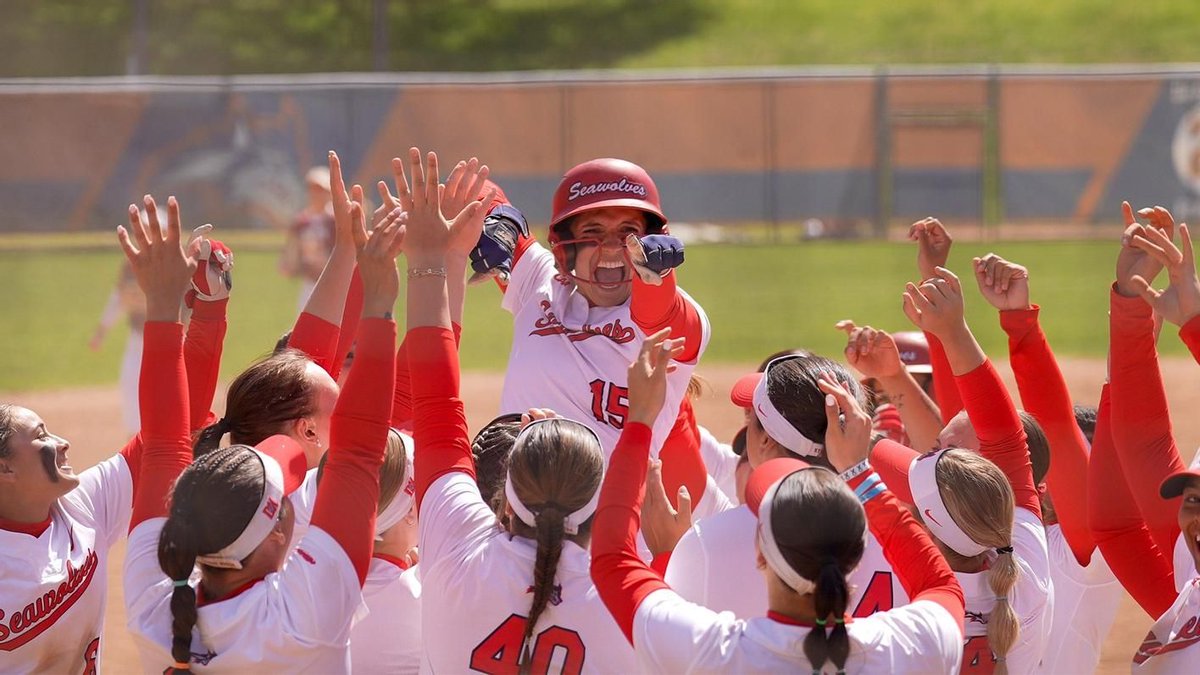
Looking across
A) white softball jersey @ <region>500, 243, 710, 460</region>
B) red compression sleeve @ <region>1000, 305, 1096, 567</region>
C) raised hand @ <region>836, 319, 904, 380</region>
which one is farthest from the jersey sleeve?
red compression sleeve @ <region>1000, 305, 1096, 567</region>

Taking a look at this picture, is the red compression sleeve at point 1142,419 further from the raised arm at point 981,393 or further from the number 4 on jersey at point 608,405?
the number 4 on jersey at point 608,405

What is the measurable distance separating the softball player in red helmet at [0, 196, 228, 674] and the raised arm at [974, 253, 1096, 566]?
2178mm

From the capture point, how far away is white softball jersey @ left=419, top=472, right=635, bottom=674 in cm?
269

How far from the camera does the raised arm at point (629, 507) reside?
99.0 inches

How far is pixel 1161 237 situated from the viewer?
3.26 metres

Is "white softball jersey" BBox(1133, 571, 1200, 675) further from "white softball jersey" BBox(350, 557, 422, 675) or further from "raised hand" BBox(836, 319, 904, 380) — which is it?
"white softball jersey" BBox(350, 557, 422, 675)

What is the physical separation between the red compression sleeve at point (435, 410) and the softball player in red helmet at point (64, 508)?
537 mm

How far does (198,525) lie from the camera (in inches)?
98.4

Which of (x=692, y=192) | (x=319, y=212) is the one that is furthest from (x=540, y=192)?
(x=319, y=212)

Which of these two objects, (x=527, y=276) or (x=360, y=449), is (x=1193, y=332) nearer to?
(x=360, y=449)

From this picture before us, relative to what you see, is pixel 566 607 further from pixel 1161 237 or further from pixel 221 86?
pixel 221 86

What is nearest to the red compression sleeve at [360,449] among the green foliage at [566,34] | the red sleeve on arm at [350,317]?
the red sleeve on arm at [350,317]

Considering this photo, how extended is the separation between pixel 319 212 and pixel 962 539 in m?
9.67

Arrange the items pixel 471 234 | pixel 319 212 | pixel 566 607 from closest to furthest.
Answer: pixel 566 607 → pixel 471 234 → pixel 319 212
